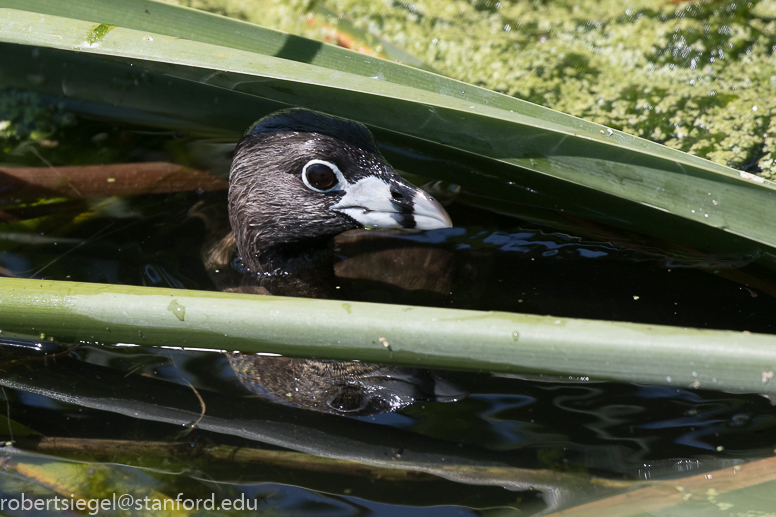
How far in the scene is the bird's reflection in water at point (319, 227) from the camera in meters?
2.14

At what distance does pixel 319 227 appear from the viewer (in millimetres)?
2520

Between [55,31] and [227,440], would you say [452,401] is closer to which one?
[227,440]

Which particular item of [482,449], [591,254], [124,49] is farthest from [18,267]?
[591,254]

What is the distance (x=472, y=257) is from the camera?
2715mm

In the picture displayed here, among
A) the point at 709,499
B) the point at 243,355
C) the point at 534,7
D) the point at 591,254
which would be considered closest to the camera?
the point at 709,499

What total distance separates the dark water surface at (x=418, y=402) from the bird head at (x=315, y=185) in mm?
340

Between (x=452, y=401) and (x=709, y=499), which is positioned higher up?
(x=709, y=499)

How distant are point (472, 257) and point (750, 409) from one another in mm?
1158

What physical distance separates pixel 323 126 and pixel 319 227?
41 cm

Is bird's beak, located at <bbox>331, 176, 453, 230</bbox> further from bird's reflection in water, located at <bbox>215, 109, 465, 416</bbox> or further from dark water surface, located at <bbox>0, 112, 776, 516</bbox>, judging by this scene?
dark water surface, located at <bbox>0, 112, 776, 516</bbox>

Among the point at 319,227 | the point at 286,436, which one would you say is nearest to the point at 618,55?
the point at 319,227

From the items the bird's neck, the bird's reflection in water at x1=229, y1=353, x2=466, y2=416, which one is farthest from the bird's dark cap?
the bird's reflection in water at x1=229, y1=353, x2=466, y2=416

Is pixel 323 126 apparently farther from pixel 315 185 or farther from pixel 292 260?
pixel 292 260

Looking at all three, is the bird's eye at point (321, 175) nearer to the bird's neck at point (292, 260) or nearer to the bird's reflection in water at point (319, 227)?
the bird's reflection in water at point (319, 227)
